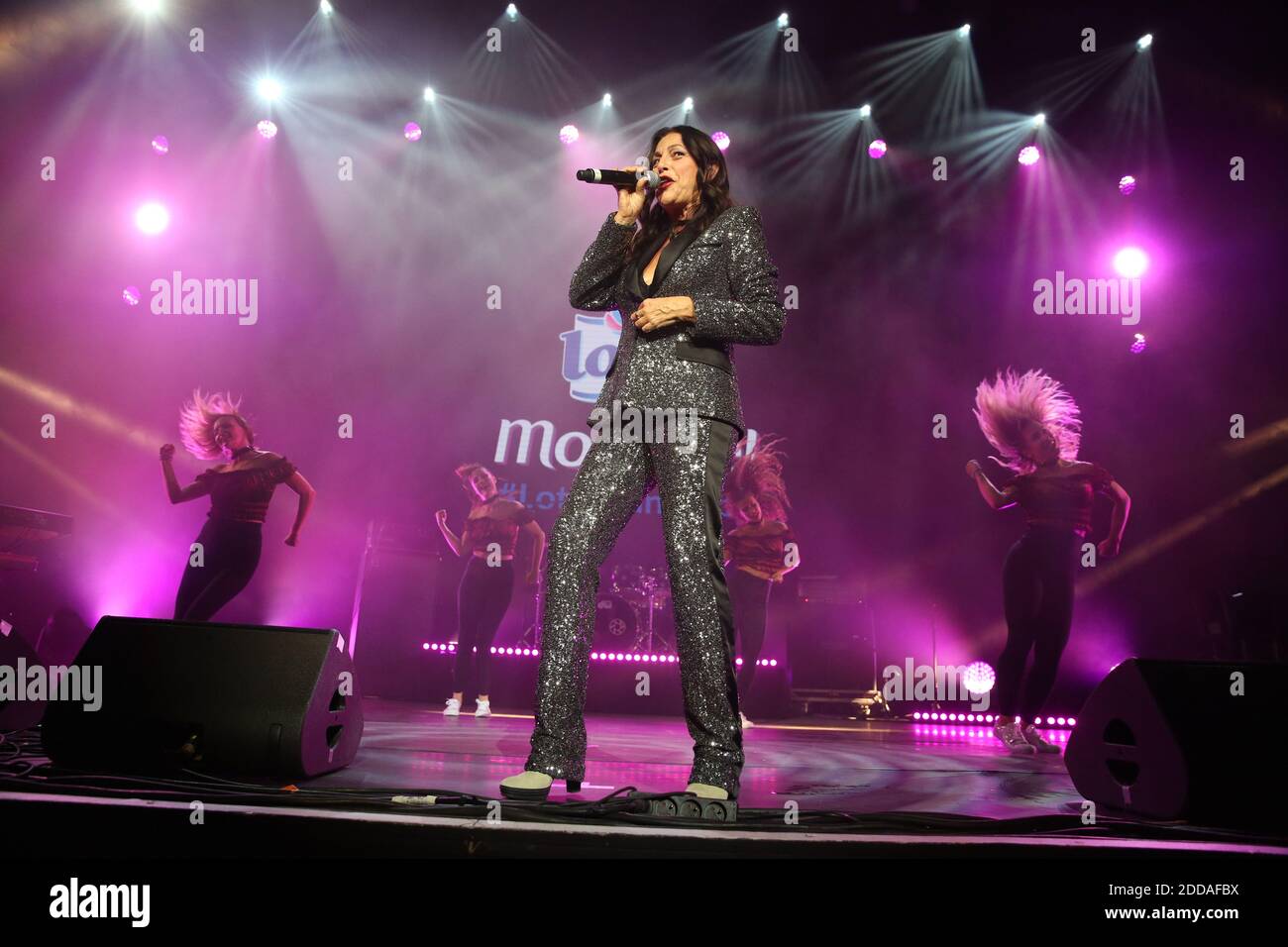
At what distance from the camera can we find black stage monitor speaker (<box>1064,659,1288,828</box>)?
189 centimetres

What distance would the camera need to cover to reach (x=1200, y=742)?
6.47 ft

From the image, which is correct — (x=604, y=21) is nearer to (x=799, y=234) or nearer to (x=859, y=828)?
(x=799, y=234)

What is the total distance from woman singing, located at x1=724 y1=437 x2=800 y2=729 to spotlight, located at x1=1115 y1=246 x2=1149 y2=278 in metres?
3.79

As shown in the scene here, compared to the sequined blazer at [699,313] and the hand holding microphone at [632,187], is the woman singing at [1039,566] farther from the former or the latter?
the hand holding microphone at [632,187]

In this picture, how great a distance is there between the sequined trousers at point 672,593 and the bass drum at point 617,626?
16.6ft

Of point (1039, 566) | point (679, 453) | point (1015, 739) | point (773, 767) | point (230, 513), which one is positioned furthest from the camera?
point (230, 513)

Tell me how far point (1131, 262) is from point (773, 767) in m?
6.76

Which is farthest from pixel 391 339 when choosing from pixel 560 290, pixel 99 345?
pixel 99 345

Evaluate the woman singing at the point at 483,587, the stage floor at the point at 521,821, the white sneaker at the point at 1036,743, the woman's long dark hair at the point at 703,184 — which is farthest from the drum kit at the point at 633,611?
the woman's long dark hair at the point at 703,184

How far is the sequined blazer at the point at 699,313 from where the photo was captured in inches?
82.2

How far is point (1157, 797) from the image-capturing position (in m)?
2.02

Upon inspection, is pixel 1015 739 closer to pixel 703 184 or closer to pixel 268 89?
pixel 703 184

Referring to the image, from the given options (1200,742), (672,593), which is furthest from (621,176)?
(1200,742)
